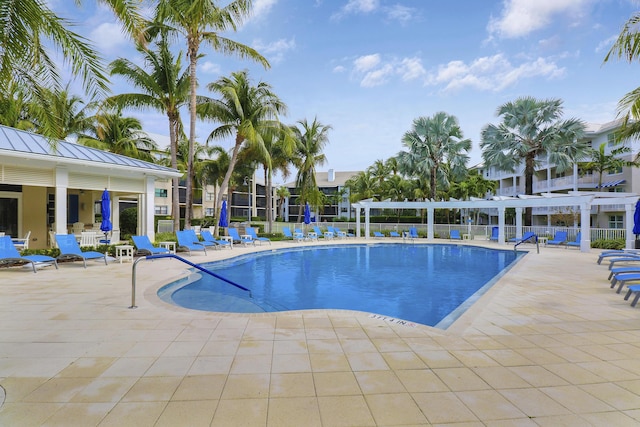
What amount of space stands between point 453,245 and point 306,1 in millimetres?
15322

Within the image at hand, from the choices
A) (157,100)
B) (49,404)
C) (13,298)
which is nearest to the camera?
(49,404)

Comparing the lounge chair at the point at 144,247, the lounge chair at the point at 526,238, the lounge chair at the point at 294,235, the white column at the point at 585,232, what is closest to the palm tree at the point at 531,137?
the lounge chair at the point at 526,238

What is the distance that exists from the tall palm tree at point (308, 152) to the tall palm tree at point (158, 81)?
11333mm

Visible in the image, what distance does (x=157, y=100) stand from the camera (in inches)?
627

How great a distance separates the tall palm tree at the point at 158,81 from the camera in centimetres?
1517

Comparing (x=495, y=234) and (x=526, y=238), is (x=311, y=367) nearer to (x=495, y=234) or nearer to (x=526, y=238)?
(x=526, y=238)

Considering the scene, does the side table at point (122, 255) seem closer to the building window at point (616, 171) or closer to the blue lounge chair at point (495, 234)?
the blue lounge chair at point (495, 234)

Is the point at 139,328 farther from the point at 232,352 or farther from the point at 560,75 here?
the point at 560,75

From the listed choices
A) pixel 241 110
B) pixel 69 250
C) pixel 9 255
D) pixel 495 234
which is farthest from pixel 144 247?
pixel 495 234

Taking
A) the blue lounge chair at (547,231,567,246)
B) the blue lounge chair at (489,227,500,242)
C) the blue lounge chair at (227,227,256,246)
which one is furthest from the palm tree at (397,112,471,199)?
the blue lounge chair at (227,227,256,246)

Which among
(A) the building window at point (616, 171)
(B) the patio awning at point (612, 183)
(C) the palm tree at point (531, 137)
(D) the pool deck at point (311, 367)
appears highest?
(C) the palm tree at point (531, 137)

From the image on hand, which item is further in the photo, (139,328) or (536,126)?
(536,126)

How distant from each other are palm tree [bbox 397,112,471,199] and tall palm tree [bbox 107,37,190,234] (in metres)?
16.4

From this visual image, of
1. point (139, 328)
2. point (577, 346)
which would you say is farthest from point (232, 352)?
point (577, 346)
